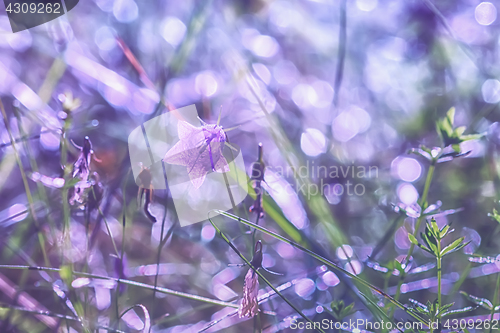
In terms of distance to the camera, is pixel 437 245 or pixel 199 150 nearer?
pixel 437 245

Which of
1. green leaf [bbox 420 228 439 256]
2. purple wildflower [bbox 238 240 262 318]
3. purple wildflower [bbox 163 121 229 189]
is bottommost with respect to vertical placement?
purple wildflower [bbox 238 240 262 318]

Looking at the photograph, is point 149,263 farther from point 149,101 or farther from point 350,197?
point 350,197

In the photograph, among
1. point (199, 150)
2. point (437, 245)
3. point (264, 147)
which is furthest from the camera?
point (264, 147)

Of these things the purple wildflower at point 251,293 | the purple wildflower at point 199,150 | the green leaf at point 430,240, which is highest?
the purple wildflower at point 199,150

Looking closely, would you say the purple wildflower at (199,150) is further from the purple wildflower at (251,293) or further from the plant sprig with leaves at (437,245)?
the plant sprig with leaves at (437,245)

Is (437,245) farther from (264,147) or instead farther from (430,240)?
(264,147)

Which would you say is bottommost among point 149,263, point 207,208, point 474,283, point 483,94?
point 474,283

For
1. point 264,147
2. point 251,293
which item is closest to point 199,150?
point 251,293

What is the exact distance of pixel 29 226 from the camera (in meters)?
1.74

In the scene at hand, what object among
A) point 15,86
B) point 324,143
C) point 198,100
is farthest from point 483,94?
point 15,86

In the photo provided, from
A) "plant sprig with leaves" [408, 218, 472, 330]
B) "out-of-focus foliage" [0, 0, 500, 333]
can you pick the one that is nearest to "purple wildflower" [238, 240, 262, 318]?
"out-of-focus foliage" [0, 0, 500, 333]

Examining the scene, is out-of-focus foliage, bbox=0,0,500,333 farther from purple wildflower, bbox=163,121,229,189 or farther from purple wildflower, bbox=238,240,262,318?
purple wildflower, bbox=238,240,262,318

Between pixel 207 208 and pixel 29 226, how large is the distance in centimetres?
Result: 86

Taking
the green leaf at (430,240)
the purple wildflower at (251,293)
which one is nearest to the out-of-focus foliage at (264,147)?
the green leaf at (430,240)
